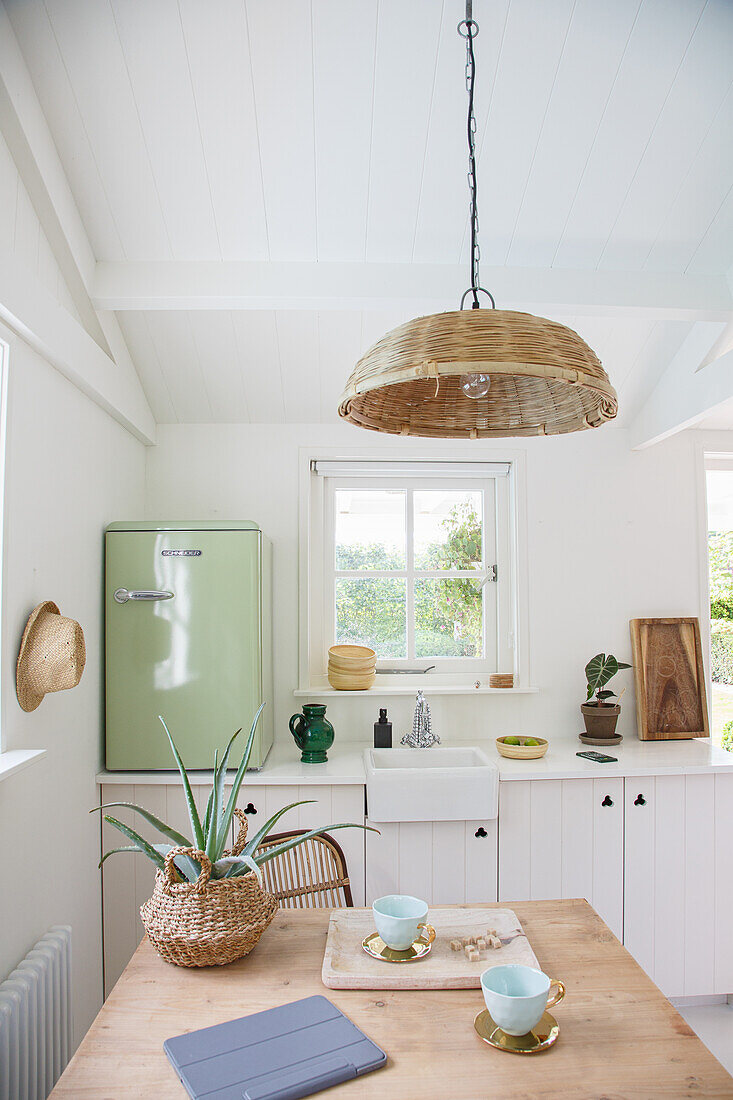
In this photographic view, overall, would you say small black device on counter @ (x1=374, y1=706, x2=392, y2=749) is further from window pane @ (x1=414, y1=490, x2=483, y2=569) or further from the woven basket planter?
the woven basket planter

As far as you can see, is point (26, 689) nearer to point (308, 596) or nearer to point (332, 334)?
point (308, 596)

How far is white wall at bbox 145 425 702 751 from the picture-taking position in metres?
3.21

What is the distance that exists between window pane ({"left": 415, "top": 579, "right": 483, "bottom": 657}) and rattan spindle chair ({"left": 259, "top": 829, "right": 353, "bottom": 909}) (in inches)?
51.2

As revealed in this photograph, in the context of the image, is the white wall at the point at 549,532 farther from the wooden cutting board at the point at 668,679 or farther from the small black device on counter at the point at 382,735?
the small black device on counter at the point at 382,735

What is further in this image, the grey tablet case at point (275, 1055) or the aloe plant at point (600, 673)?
the aloe plant at point (600, 673)

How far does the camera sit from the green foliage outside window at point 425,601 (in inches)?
131

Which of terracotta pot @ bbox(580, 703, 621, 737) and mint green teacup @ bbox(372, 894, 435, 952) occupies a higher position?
terracotta pot @ bbox(580, 703, 621, 737)

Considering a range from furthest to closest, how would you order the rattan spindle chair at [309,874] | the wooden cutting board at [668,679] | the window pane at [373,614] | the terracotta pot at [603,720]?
1. the window pane at [373,614]
2. the wooden cutting board at [668,679]
3. the terracotta pot at [603,720]
4. the rattan spindle chair at [309,874]

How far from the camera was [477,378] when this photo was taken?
1.39m

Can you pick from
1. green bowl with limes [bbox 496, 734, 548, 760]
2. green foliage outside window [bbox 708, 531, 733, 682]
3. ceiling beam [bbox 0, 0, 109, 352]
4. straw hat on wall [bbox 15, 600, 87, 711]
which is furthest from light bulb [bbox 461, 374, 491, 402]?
green foliage outside window [bbox 708, 531, 733, 682]

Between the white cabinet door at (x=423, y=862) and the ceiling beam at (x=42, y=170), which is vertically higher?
the ceiling beam at (x=42, y=170)

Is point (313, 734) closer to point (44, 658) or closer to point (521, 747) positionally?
point (521, 747)

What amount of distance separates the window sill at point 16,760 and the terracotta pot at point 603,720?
6.85ft

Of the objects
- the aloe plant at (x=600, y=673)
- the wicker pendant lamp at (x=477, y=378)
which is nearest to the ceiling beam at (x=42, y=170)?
the wicker pendant lamp at (x=477, y=378)
